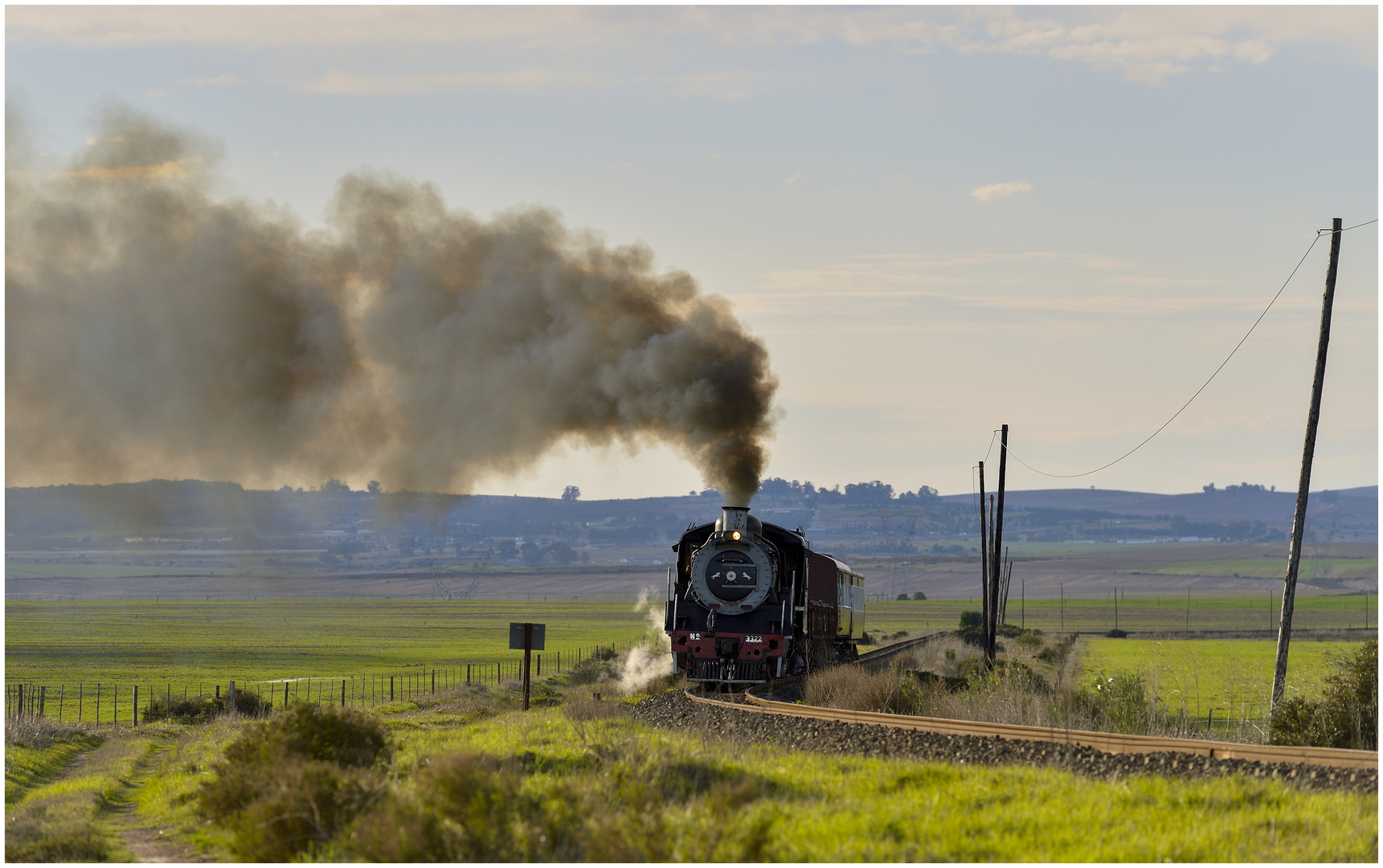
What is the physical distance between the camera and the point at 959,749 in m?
15.4

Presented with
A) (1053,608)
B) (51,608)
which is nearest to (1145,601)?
(1053,608)

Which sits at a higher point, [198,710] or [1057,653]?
[198,710]

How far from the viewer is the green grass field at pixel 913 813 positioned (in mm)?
9867

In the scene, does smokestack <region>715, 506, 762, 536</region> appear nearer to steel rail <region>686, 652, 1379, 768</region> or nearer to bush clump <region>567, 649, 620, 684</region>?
steel rail <region>686, 652, 1379, 768</region>

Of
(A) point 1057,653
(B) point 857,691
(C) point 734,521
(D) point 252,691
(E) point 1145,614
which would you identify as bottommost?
(E) point 1145,614

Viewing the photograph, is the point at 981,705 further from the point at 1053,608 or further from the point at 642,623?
the point at 1053,608

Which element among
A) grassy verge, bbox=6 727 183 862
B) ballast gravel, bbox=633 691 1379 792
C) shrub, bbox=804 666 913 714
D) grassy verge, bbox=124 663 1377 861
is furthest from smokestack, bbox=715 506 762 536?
grassy verge, bbox=124 663 1377 861

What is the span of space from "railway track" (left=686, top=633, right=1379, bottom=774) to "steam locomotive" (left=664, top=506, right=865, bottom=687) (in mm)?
4468

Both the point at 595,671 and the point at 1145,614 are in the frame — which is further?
the point at 1145,614

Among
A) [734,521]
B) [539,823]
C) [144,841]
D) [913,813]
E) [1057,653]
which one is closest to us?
[539,823]

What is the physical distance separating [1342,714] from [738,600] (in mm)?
12162

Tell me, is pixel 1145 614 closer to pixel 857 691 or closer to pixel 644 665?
pixel 644 665

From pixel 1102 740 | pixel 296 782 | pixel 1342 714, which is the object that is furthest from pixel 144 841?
pixel 1342 714

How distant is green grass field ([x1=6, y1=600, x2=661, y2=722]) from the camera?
6169 centimetres
